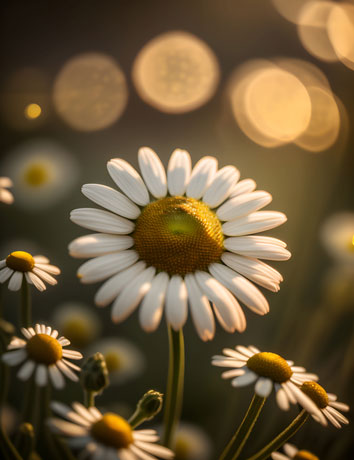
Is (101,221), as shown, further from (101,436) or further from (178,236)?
(101,436)

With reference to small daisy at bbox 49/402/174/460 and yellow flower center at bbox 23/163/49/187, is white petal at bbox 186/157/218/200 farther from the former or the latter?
yellow flower center at bbox 23/163/49/187

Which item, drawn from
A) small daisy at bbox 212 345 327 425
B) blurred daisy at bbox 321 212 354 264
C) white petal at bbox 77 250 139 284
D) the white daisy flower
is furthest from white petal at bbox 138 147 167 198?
blurred daisy at bbox 321 212 354 264

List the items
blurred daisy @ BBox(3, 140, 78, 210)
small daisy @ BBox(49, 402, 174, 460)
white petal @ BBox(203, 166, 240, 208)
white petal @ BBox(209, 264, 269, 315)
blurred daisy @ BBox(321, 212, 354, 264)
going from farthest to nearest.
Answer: blurred daisy @ BBox(3, 140, 78, 210)
blurred daisy @ BBox(321, 212, 354, 264)
white petal @ BBox(203, 166, 240, 208)
white petal @ BBox(209, 264, 269, 315)
small daisy @ BBox(49, 402, 174, 460)

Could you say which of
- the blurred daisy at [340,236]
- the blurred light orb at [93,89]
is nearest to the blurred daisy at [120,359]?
the blurred daisy at [340,236]

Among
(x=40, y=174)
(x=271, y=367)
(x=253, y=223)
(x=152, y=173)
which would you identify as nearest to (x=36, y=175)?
(x=40, y=174)

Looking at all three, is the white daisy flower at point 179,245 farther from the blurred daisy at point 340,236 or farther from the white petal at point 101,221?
the blurred daisy at point 340,236

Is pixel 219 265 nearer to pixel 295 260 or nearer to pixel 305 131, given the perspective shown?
pixel 295 260
